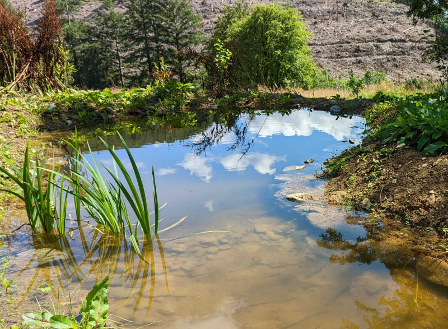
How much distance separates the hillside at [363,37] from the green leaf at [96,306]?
123ft

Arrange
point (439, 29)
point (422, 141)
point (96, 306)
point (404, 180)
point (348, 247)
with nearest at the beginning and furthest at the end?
point (96, 306)
point (348, 247)
point (404, 180)
point (422, 141)
point (439, 29)

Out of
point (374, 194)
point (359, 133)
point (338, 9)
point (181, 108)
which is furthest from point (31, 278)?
point (338, 9)

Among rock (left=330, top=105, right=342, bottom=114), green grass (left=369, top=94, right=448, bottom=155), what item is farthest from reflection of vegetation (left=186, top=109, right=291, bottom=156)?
green grass (left=369, top=94, right=448, bottom=155)

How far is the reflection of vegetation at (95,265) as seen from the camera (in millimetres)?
1976

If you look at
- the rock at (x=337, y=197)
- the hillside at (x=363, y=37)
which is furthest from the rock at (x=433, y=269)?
the hillside at (x=363, y=37)

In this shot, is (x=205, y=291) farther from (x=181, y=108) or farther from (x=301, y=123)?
(x=181, y=108)

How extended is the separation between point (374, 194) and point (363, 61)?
37.8 m

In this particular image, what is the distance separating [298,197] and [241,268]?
145 centimetres

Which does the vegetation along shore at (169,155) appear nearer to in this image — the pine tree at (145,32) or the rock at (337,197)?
the rock at (337,197)

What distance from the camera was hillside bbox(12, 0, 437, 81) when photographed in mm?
35562

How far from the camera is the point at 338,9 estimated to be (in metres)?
45.6

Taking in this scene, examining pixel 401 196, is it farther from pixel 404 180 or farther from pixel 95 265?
pixel 95 265

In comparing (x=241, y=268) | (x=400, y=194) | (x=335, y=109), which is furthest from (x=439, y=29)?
(x=241, y=268)

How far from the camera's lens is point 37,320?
1341 mm
